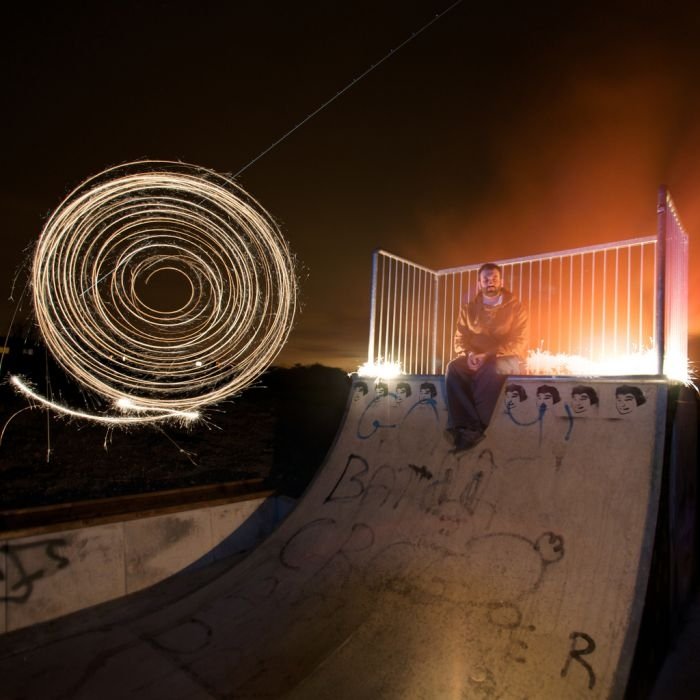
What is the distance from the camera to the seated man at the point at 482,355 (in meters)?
6.32

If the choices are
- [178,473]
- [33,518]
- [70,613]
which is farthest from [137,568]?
[178,473]

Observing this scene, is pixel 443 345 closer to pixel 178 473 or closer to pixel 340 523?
pixel 340 523

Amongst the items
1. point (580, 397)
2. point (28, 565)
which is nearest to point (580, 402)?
point (580, 397)

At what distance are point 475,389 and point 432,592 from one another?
262 cm

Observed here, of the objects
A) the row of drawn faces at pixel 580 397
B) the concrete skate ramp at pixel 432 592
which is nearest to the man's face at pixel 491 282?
the row of drawn faces at pixel 580 397

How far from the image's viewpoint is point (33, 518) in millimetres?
5863

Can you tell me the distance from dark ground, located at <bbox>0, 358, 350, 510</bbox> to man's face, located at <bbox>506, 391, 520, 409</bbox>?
388cm

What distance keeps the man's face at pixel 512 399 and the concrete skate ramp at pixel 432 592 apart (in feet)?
0.28

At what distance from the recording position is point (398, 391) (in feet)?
24.6

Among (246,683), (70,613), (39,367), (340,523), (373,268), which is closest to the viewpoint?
(246,683)

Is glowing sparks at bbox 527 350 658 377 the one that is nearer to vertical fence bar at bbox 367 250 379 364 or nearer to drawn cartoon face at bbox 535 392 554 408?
drawn cartoon face at bbox 535 392 554 408

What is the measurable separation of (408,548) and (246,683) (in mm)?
2088

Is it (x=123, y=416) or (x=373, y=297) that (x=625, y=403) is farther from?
(x=123, y=416)

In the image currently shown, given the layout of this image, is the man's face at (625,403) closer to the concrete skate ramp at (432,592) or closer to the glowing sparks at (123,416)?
the concrete skate ramp at (432,592)
